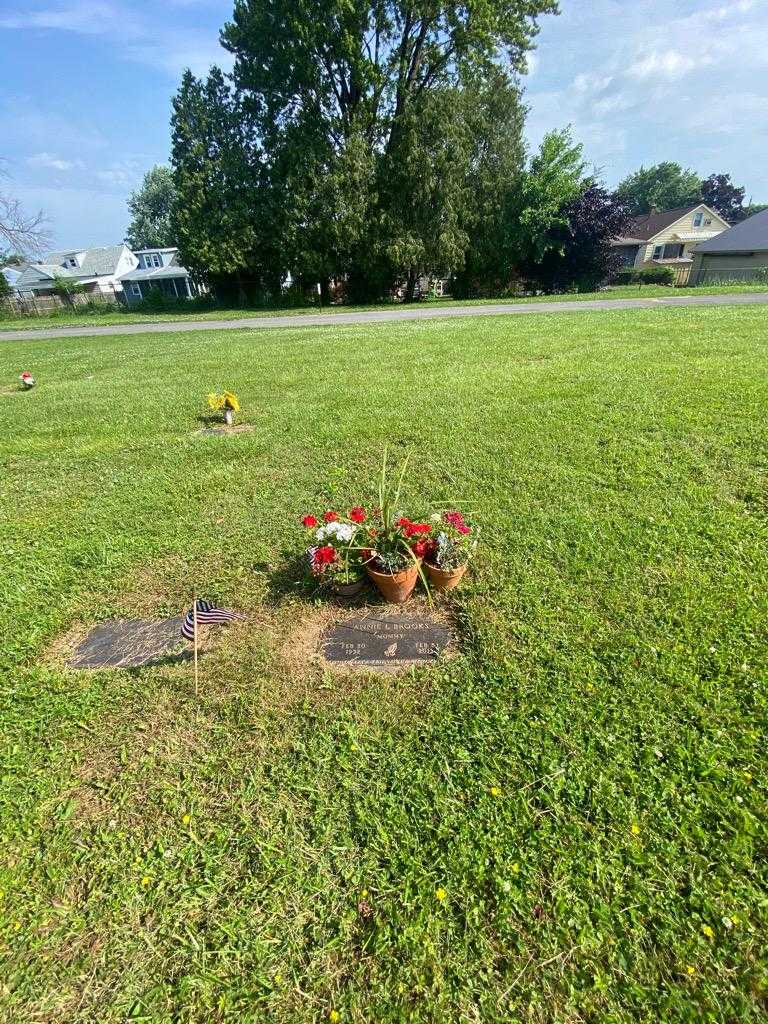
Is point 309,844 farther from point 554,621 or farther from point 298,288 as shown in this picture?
point 298,288

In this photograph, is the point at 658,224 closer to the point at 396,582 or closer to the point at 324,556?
the point at 396,582

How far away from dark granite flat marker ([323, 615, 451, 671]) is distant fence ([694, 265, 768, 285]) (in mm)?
27956

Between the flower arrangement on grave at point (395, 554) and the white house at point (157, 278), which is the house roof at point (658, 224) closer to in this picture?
the white house at point (157, 278)

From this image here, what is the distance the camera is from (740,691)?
79.7 inches

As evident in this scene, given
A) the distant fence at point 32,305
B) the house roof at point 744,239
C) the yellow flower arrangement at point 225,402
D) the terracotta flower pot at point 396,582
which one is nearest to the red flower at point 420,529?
the terracotta flower pot at point 396,582

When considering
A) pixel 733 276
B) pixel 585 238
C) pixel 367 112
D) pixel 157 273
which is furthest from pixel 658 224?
pixel 157 273

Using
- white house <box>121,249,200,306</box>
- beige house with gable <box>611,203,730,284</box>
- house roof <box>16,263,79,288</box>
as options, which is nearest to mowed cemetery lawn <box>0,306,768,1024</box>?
white house <box>121,249,200,306</box>

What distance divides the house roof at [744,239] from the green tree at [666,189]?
42207 mm

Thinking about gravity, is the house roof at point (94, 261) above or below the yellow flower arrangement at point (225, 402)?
above

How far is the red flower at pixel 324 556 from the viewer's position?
8.38 feet

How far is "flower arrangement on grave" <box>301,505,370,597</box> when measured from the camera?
2.64m

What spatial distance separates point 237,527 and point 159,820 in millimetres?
2127

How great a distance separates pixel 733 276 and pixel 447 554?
3116cm

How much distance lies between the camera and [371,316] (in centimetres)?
1702
